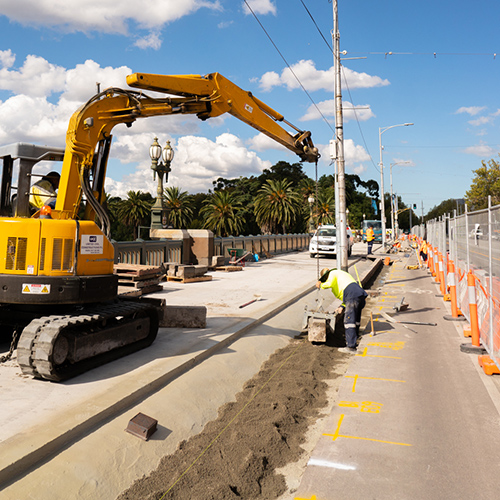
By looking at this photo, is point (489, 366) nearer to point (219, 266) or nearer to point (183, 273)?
point (183, 273)

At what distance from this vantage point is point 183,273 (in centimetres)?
1580

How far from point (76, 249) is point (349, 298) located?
5.10 m

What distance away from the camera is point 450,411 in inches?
229

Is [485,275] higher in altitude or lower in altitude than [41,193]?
lower

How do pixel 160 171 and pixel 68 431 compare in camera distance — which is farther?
pixel 160 171

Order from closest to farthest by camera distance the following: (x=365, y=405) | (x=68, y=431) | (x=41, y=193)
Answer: (x=68, y=431) → (x=365, y=405) → (x=41, y=193)

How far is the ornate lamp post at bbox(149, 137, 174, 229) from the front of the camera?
1802 cm

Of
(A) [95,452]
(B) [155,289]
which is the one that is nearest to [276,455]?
(A) [95,452]

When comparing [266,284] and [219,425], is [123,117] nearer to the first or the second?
[219,425]

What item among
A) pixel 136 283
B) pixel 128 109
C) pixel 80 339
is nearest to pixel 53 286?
pixel 80 339

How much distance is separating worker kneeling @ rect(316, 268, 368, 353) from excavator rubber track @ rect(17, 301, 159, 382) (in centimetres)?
367

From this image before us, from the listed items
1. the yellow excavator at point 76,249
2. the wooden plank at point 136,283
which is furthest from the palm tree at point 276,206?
the yellow excavator at point 76,249

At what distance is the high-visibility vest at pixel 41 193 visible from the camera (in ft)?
23.9

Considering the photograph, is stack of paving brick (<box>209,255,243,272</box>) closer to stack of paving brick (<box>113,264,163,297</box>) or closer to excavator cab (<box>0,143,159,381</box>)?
stack of paving brick (<box>113,264,163,297</box>)
